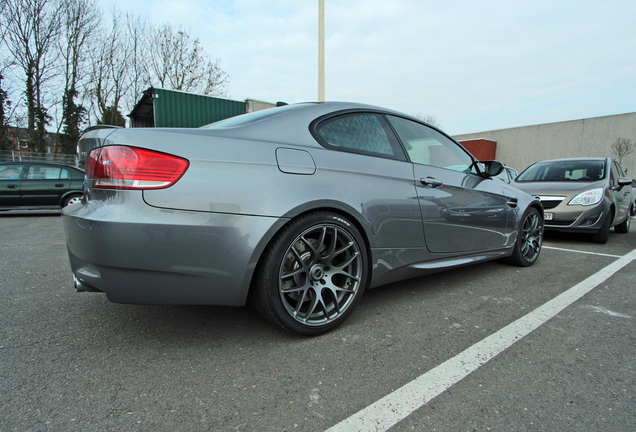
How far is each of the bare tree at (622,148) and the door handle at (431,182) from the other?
2787 centimetres

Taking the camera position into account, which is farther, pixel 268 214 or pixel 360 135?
pixel 360 135

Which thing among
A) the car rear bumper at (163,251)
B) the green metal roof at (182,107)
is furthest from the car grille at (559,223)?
the green metal roof at (182,107)

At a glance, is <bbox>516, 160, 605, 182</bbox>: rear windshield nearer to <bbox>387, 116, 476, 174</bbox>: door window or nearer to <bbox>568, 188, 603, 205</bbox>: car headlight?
<bbox>568, 188, 603, 205</bbox>: car headlight

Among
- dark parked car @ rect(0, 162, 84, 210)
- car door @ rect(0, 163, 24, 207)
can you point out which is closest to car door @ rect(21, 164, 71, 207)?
dark parked car @ rect(0, 162, 84, 210)

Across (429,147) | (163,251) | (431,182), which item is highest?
Answer: (429,147)

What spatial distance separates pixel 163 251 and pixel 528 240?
352 cm

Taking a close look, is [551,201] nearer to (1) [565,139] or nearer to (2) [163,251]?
(2) [163,251]

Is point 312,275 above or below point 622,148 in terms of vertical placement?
below

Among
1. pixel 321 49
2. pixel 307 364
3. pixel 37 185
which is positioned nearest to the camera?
pixel 307 364

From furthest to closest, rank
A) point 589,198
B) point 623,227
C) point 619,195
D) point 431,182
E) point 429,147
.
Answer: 1. point 623,227
2. point 619,195
3. point 589,198
4. point 429,147
5. point 431,182

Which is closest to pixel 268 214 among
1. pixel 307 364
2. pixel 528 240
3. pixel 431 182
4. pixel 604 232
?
pixel 307 364

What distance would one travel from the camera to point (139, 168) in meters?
1.58

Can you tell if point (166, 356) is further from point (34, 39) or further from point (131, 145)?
point (34, 39)

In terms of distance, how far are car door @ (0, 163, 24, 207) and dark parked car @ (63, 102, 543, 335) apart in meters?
8.12
